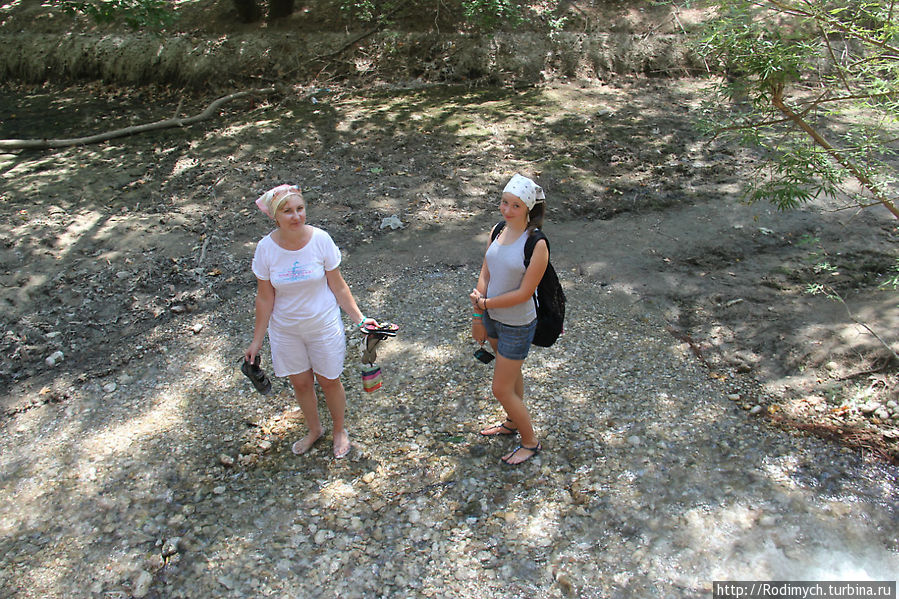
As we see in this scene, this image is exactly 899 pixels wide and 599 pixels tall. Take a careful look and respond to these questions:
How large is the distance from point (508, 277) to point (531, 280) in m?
0.13

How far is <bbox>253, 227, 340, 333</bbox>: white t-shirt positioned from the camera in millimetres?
3027

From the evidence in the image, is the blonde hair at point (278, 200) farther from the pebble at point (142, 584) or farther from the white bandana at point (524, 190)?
the pebble at point (142, 584)

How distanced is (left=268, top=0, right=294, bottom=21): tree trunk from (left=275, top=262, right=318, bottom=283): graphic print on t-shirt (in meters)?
10.3

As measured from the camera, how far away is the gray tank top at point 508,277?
2.96m

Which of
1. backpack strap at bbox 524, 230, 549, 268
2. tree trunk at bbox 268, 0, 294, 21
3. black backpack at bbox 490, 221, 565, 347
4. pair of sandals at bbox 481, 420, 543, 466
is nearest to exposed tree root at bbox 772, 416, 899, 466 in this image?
pair of sandals at bbox 481, 420, 543, 466

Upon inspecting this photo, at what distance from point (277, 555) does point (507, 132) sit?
6.78 m

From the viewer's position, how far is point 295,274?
9.92 feet

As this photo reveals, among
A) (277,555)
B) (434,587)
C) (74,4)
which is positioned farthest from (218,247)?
(74,4)

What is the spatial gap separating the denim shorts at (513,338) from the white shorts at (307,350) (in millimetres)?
829

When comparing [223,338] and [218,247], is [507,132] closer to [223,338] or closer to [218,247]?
[218,247]

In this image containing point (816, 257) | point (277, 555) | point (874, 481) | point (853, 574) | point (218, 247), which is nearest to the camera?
point (853, 574)

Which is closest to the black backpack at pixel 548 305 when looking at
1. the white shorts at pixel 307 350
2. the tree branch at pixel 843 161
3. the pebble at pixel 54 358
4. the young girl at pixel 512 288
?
the young girl at pixel 512 288

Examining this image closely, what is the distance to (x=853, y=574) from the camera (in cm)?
278

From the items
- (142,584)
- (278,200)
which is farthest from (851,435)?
(142,584)
